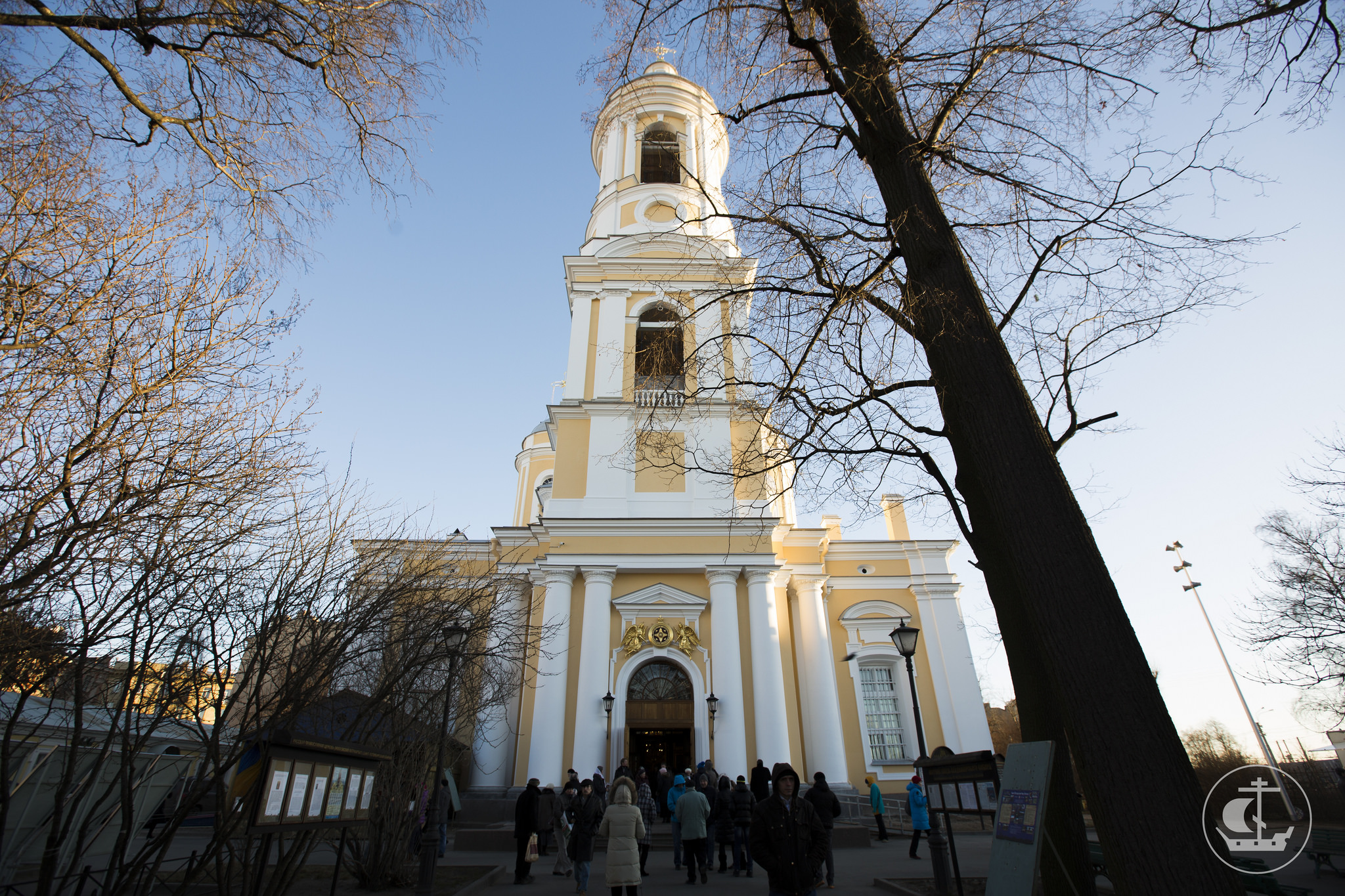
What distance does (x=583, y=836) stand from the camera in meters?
9.72

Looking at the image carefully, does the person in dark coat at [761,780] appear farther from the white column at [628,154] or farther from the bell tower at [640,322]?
the white column at [628,154]

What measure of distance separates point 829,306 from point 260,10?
18.7ft

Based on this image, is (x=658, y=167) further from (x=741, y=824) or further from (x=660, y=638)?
(x=741, y=824)

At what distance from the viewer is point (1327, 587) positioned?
18828 mm

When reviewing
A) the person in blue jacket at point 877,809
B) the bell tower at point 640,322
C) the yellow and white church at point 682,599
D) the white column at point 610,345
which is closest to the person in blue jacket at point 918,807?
the person in blue jacket at point 877,809

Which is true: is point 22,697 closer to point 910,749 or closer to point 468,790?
point 468,790

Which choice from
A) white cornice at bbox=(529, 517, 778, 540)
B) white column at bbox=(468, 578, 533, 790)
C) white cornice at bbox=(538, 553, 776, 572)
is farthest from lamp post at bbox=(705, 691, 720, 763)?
white column at bbox=(468, 578, 533, 790)

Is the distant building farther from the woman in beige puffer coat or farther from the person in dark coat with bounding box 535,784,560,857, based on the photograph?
the woman in beige puffer coat

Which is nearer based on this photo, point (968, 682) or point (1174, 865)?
point (1174, 865)

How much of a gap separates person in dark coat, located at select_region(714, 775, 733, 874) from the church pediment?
729 cm

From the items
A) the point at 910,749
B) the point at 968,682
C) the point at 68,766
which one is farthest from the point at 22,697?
the point at 968,682

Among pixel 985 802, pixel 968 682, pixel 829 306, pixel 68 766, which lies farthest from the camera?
pixel 968 682

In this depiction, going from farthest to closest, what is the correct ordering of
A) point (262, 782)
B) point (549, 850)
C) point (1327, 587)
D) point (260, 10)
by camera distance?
point (1327, 587)
point (549, 850)
point (260, 10)
point (262, 782)

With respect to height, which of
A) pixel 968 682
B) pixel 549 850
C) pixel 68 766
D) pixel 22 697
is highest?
pixel 968 682
